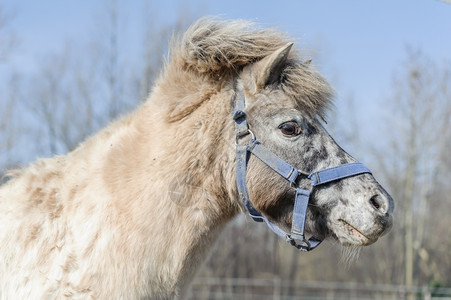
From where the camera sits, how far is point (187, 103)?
3.64m

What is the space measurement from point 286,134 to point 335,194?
539 millimetres

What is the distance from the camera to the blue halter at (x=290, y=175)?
336cm

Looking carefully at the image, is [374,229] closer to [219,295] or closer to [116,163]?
[116,163]

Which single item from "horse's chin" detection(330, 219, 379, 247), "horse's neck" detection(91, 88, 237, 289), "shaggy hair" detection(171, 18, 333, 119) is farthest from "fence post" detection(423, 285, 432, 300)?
"horse's neck" detection(91, 88, 237, 289)

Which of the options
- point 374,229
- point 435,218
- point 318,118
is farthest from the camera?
point 435,218

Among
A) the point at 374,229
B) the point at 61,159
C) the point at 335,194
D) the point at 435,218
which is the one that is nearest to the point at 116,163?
the point at 61,159

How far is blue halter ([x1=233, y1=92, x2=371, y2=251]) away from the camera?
11.0 ft

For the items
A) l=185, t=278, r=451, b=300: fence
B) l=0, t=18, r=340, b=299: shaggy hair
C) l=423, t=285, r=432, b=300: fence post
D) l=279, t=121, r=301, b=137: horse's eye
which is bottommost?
l=185, t=278, r=451, b=300: fence

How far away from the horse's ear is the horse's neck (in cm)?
42

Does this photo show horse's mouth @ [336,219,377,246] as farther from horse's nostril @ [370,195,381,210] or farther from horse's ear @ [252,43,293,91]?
horse's ear @ [252,43,293,91]

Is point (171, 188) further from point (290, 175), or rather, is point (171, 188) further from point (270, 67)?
point (270, 67)

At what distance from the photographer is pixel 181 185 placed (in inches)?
134

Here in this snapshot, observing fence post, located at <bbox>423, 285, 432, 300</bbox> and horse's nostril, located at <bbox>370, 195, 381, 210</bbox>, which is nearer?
horse's nostril, located at <bbox>370, 195, 381, 210</bbox>

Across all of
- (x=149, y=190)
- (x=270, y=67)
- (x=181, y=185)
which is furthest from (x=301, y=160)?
(x=149, y=190)
